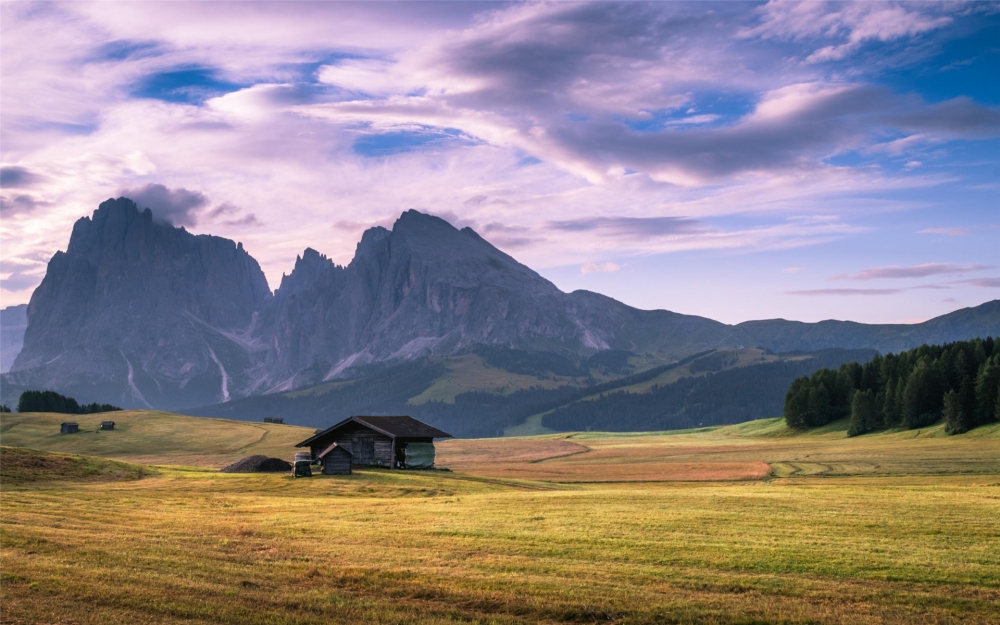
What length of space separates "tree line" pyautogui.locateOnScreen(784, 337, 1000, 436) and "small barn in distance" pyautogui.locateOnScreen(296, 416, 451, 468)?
79851mm

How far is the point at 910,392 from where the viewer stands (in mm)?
124875

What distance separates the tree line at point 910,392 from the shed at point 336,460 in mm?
89943

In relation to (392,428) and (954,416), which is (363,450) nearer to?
(392,428)

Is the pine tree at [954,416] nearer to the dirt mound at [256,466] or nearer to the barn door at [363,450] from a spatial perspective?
the barn door at [363,450]

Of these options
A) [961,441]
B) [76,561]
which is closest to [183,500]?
[76,561]

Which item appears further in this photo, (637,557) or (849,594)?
(637,557)

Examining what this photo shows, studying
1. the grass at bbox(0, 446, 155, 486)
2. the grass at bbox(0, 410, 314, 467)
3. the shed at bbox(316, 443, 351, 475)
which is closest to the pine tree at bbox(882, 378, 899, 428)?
the grass at bbox(0, 410, 314, 467)

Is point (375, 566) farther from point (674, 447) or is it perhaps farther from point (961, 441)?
point (674, 447)

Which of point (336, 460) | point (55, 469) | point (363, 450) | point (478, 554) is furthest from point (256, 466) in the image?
point (478, 554)

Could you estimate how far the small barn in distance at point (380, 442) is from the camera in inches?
3100

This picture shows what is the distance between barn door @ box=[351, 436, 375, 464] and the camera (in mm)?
79312

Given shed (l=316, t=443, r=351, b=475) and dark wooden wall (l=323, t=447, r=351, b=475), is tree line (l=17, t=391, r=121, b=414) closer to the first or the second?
shed (l=316, t=443, r=351, b=475)

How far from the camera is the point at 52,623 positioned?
1797 cm

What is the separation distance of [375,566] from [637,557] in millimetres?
8933
